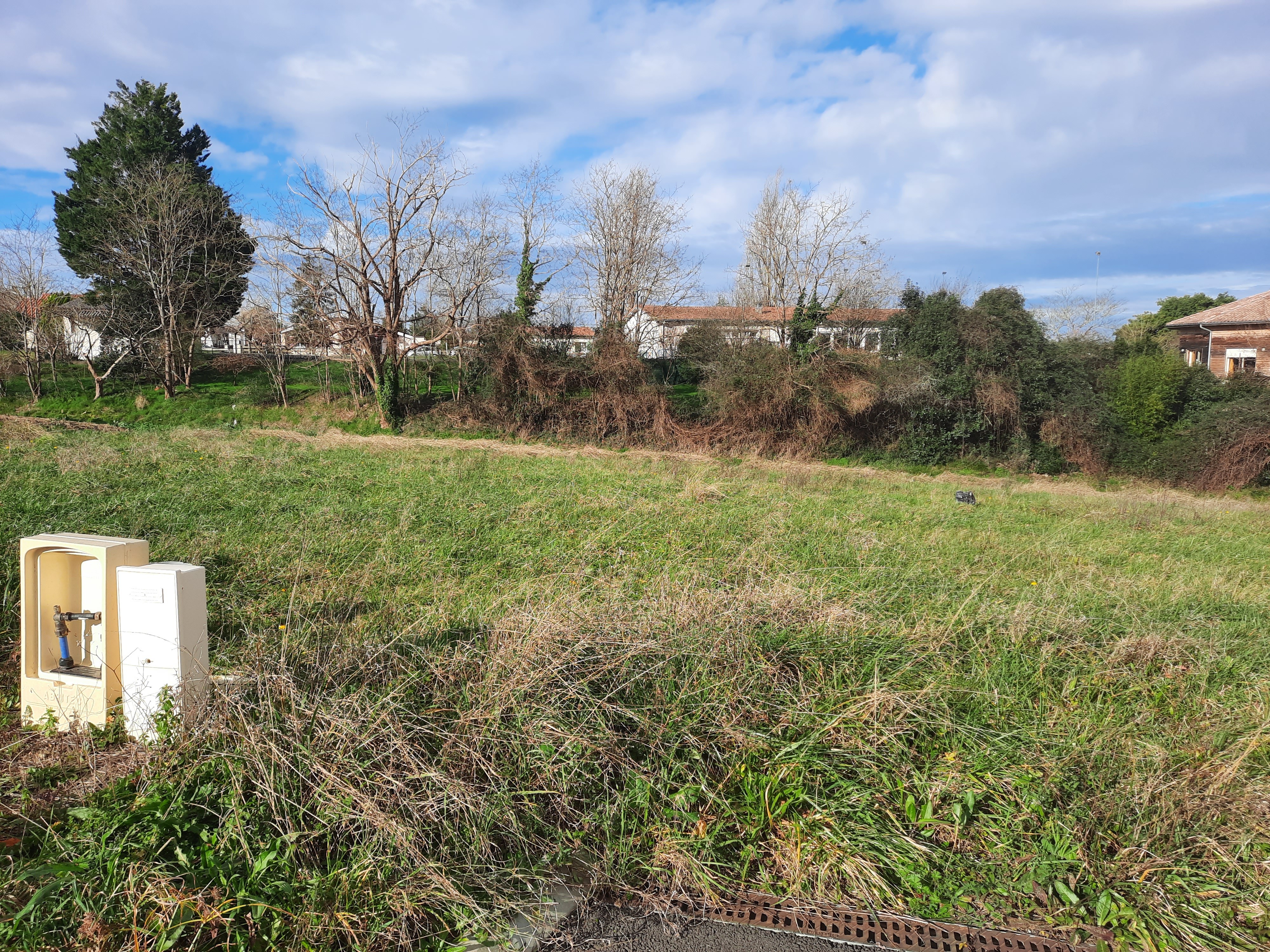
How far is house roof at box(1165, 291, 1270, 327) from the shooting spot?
82.6 feet

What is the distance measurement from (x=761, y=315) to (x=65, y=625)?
24.0 metres

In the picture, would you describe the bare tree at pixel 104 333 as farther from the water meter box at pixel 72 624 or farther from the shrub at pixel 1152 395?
the shrub at pixel 1152 395

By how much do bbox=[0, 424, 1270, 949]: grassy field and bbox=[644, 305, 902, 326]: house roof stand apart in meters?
19.2

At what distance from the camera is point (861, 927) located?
2.60m

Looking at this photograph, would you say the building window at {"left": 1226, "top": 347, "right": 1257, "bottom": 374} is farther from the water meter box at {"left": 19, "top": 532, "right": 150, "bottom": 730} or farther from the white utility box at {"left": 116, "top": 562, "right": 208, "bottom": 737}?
the water meter box at {"left": 19, "top": 532, "right": 150, "bottom": 730}

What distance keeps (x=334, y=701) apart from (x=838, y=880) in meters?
2.14

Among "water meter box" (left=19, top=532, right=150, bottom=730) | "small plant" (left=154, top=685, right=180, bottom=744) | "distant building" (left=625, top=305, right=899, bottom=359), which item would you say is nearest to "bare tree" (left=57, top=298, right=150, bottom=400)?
"distant building" (left=625, top=305, right=899, bottom=359)

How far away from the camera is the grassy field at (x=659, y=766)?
99.4 inches

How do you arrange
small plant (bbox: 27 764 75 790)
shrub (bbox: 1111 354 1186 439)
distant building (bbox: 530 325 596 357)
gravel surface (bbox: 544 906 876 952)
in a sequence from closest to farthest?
gravel surface (bbox: 544 906 876 952)
small plant (bbox: 27 764 75 790)
shrub (bbox: 1111 354 1186 439)
distant building (bbox: 530 325 596 357)

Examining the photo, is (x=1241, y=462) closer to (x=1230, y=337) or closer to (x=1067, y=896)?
(x=1230, y=337)

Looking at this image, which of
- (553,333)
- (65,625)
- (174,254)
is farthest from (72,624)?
(174,254)

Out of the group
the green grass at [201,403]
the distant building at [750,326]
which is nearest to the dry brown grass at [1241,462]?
the distant building at [750,326]

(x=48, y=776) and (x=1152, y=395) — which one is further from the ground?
(x=1152, y=395)

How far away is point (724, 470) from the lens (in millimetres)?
17016
